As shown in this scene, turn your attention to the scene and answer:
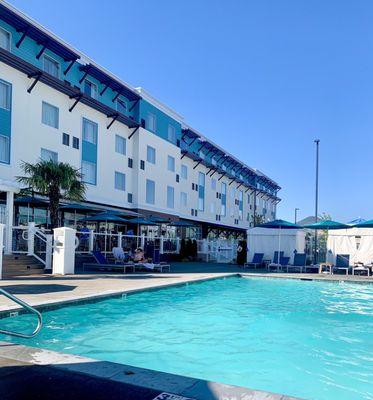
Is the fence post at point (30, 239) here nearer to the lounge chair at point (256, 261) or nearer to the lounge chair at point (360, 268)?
the lounge chair at point (256, 261)

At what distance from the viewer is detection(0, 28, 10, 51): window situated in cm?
2008

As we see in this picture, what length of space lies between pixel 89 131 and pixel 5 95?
6495 millimetres

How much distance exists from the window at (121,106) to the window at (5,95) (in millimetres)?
9576

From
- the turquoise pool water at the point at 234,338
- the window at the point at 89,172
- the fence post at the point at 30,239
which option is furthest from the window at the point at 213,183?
the turquoise pool water at the point at 234,338

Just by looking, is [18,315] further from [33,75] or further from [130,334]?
[33,75]

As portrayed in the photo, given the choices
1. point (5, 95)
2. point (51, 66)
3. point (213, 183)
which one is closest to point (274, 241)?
point (51, 66)

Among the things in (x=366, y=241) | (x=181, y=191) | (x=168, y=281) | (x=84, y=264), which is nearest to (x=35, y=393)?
(x=168, y=281)

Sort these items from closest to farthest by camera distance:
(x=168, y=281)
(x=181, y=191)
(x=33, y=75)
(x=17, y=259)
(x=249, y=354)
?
(x=249, y=354)
(x=168, y=281)
(x=17, y=259)
(x=33, y=75)
(x=181, y=191)

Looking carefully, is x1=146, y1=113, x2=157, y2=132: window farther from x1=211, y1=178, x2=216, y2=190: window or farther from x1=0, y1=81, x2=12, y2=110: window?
x1=211, y1=178, x2=216, y2=190: window

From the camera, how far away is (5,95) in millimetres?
20203

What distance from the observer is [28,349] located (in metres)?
4.97

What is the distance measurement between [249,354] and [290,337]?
1.52 metres

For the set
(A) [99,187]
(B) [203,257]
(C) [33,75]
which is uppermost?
(C) [33,75]

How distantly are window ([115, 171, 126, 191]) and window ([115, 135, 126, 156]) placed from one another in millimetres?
1512
